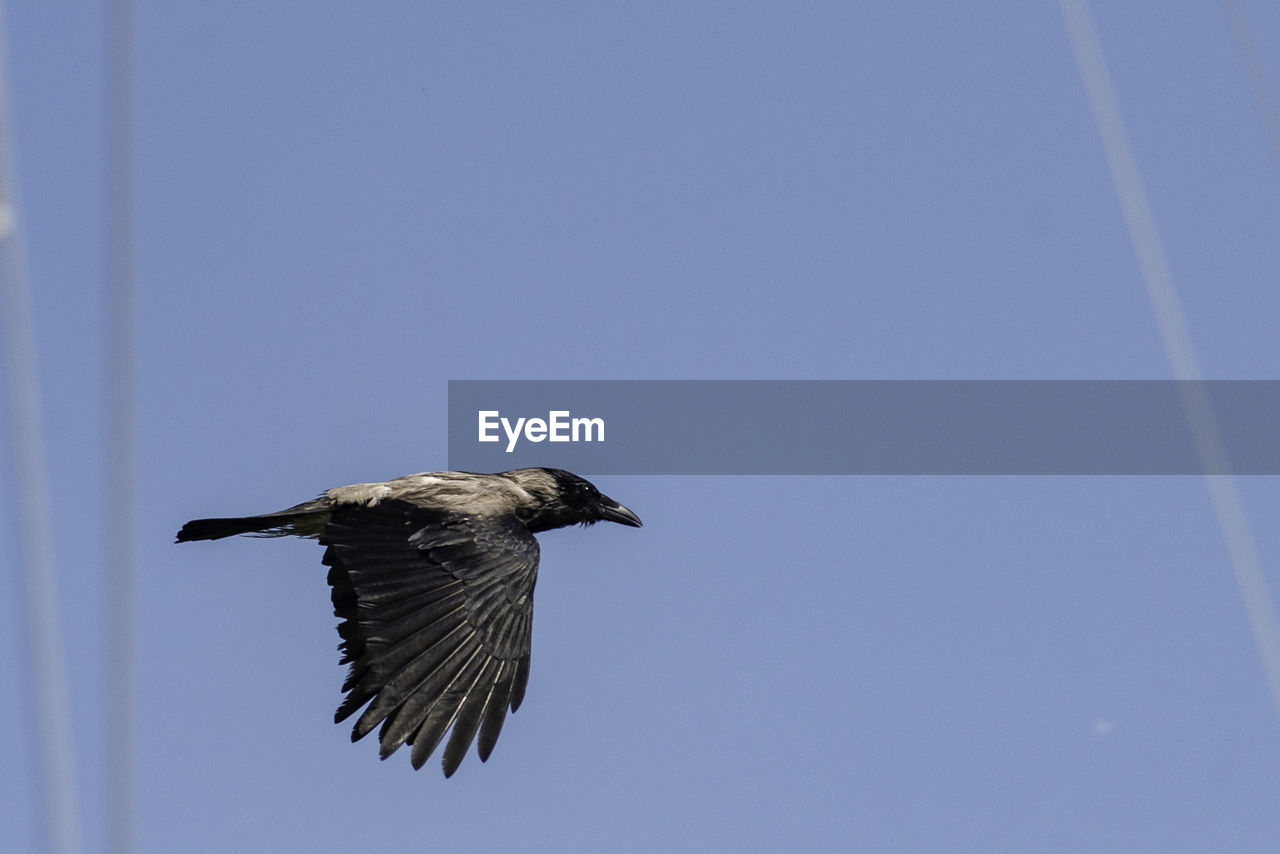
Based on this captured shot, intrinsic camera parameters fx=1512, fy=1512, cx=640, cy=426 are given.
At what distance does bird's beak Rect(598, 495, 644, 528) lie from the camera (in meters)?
13.6

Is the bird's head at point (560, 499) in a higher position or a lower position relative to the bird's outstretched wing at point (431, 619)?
higher

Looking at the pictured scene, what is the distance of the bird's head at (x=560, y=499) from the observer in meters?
13.2

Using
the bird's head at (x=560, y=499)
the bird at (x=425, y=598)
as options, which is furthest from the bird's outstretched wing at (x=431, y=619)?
the bird's head at (x=560, y=499)

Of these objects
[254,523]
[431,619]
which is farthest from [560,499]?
[431,619]

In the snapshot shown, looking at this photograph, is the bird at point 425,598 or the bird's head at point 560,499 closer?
the bird at point 425,598

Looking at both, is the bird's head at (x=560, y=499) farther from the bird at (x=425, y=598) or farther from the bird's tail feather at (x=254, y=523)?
the bird's tail feather at (x=254, y=523)

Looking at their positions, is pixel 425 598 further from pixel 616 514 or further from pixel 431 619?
pixel 616 514

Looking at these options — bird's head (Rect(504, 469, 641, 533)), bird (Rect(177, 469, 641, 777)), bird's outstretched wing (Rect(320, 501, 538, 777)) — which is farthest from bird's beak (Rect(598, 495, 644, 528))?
bird's outstretched wing (Rect(320, 501, 538, 777))

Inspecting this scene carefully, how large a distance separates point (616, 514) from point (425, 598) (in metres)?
3.83

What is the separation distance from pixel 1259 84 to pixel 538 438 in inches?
317

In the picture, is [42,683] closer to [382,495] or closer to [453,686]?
[453,686]

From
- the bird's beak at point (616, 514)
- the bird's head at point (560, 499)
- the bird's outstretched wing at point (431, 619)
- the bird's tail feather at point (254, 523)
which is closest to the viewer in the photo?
the bird's outstretched wing at point (431, 619)

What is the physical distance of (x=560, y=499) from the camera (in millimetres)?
13289

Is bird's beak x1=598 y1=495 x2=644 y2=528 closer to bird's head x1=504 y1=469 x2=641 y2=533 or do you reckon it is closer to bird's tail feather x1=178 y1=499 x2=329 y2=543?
bird's head x1=504 y1=469 x2=641 y2=533
